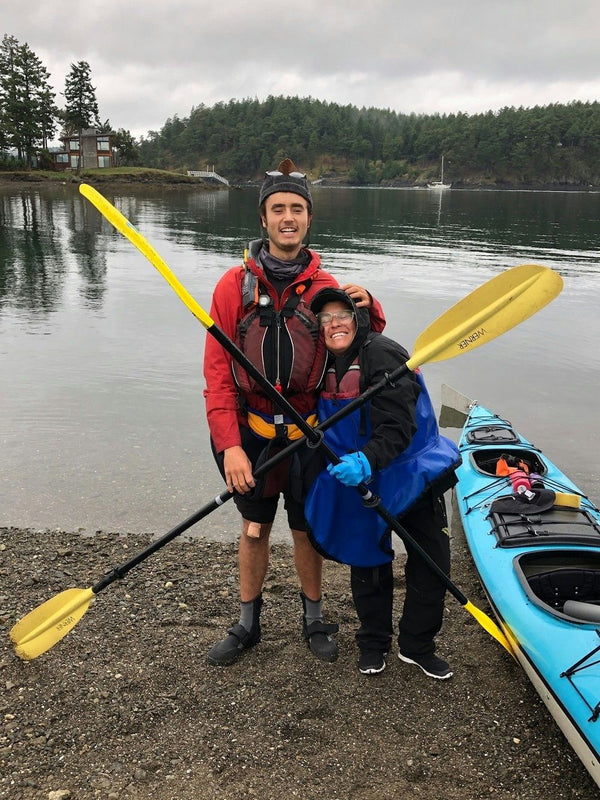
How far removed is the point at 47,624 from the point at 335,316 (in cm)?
230

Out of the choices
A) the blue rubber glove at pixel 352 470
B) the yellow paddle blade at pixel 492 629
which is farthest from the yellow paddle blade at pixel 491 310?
the yellow paddle blade at pixel 492 629

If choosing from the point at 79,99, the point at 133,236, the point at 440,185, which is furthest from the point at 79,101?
the point at 133,236

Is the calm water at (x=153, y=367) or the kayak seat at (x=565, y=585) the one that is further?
the calm water at (x=153, y=367)

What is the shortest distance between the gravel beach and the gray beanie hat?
8.54 feet

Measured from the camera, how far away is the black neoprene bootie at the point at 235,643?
3.58m

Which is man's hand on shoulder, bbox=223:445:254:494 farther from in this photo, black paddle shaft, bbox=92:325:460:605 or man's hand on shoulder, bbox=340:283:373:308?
man's hand on shoulder, bbox=340:283:373:308

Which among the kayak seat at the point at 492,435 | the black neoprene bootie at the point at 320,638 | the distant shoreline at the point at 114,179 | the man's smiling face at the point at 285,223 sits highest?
the distant shoreline at the point at 114,179

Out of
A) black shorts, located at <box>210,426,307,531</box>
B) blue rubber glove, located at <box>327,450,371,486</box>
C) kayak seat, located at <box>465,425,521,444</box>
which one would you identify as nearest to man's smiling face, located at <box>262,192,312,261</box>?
black shorts, located at <box>210,426,307,531</box>

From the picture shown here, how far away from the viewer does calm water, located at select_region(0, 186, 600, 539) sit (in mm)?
6461

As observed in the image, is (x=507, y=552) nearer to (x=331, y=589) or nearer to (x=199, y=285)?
(x=331, y=589)

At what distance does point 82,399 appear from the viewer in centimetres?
895

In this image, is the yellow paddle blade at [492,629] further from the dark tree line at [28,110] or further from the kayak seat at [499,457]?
the dark tree line at [28,110]

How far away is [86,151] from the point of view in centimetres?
7494

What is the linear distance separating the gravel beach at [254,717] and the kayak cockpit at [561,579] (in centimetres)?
46
